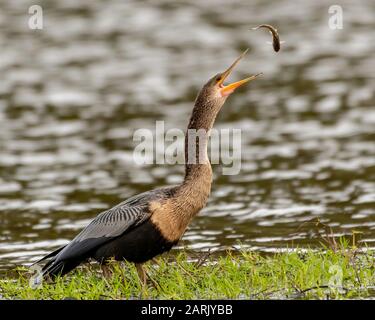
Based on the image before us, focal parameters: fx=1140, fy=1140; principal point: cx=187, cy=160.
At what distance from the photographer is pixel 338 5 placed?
2369cm

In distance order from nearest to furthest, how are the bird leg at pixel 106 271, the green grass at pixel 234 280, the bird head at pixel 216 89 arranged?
the green grass at pixel 234 280
the bird leg at pixel 106 271
the bird head at pixel 216 89

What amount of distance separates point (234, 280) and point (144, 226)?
0.82 m

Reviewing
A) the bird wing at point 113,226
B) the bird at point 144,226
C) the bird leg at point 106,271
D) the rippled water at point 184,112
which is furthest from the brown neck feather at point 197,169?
the rippled water at point 184,112

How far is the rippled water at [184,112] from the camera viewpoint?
12.7 metres

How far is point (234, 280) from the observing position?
8.73 m

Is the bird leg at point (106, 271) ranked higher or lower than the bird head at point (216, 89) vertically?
lower

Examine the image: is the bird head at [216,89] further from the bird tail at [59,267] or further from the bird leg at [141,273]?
the bird tail at [59,267]

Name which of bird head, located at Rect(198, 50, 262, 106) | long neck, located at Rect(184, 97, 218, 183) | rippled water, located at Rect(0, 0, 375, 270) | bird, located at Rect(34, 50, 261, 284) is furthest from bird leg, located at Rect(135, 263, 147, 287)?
rippled water, located at Rect(0, 0, 375, 270)

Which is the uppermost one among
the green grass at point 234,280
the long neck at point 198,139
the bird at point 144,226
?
the long neck at point 198,139

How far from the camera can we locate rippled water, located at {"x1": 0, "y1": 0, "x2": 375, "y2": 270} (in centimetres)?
1270

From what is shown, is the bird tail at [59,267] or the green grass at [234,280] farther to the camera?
the bird tail at [59,267]

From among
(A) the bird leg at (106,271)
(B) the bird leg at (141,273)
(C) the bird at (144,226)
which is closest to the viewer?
(C) the bird at (144,226)

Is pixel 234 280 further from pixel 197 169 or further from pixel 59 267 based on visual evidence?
pixel 59 267

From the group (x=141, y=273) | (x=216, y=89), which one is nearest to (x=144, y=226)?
(x=141, y=273)
